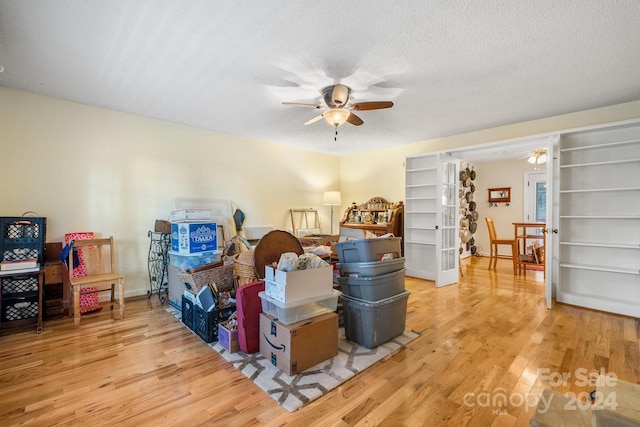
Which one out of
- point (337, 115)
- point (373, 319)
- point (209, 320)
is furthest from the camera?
point (337, 115)

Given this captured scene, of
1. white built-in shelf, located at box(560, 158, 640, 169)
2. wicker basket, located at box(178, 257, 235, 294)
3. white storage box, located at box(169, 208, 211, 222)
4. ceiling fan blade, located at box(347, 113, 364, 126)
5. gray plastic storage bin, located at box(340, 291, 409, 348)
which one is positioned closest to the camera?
gray plastic storage bin, located at box(340, 291, 409, 348)

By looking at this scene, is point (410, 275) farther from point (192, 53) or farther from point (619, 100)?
point (192, 53)

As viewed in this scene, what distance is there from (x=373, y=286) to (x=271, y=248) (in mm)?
949

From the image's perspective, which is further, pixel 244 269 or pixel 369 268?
pixel 244 269

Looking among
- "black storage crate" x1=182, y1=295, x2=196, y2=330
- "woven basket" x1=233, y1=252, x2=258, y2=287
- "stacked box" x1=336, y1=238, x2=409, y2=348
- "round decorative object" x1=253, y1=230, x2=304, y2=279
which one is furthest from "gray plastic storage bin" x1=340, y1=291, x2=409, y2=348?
"black storage crate" x1=182, y1=295, x2=196, y2=330

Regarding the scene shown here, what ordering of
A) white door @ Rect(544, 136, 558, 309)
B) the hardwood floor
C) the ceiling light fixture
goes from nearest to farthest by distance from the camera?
the hardwood floor, white door @ Rect(544, 136, 558, 309), the ceiling light fixture

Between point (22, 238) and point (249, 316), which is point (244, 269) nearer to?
point (249, 316)

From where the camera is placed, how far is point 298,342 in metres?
2.01

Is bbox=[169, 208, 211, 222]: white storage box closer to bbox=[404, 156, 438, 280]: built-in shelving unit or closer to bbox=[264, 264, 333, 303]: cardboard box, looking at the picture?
bbox=[264, 264, 333, 303]: cardboard box

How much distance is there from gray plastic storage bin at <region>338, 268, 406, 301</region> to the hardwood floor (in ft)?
1.60

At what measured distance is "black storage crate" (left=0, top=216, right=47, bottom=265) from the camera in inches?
112

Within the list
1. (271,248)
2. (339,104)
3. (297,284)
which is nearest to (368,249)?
(297,284)

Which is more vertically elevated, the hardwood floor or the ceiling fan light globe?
the ceiling fan light globe

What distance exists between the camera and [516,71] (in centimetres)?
265
